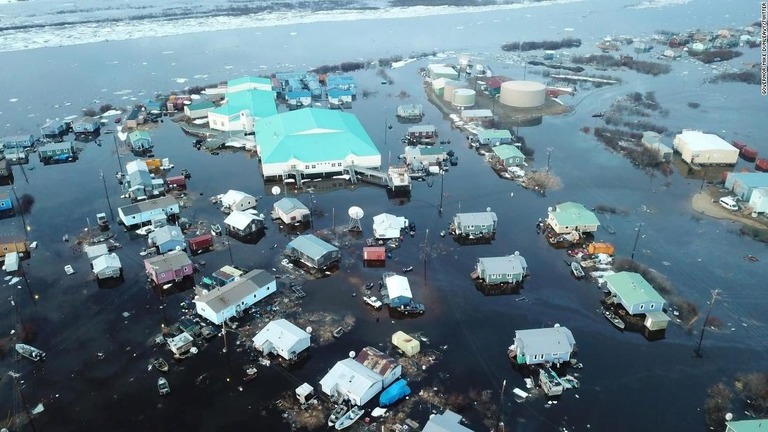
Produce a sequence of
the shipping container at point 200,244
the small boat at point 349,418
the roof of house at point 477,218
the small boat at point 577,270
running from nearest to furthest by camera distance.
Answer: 1. the small boat at point 349,418
2. the small boat at point 577,270
3. the shipping container at point 200,244
4. the roof of house at point 477,218

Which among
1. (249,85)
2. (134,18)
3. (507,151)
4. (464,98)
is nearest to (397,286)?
(507,151)

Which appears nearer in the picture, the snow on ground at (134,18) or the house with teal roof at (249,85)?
the house with teal roof at (249,85)

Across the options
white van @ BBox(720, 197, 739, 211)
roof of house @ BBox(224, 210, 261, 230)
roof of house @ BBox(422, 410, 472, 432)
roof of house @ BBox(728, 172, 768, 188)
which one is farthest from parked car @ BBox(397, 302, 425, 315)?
roof of house @ BBox(728, 172, 768, 188)

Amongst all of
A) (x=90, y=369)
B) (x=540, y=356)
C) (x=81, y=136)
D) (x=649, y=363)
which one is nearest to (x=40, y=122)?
(x=81, y=136)

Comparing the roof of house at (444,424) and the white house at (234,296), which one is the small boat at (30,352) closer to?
the white house at (234,296)

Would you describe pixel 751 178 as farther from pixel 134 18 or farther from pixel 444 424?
pixel 134 18

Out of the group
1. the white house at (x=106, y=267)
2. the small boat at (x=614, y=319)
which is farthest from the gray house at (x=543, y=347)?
the white house at (x=106, y=267)

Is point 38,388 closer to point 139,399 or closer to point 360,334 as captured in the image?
point 139,399
